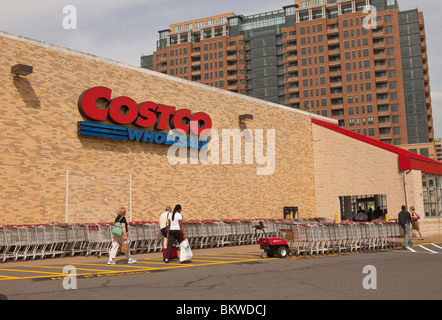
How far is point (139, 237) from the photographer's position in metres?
17.0

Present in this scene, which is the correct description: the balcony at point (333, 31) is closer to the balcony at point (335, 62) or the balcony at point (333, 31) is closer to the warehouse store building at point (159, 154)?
the balcony at point (335, 62)

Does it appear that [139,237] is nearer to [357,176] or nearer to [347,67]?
[357,176]

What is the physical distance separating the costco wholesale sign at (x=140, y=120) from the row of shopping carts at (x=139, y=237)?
502 centimetres

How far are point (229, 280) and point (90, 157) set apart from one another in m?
11.8

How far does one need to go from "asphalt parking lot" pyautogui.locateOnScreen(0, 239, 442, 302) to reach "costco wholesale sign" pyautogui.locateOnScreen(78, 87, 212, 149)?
25.1 feet

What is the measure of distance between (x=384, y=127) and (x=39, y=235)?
287 feet

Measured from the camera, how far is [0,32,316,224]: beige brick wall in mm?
17000

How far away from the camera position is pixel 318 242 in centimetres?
1590

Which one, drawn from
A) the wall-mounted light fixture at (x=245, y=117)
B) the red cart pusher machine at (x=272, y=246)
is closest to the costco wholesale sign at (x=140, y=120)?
the wall-mounted light fixture at (x=245, y=117)

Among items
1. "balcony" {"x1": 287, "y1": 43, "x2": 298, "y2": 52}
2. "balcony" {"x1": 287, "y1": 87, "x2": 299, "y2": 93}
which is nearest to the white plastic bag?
"balcony" {"x1": 287, "y1": 87, "x2": 299, "y2": 93}

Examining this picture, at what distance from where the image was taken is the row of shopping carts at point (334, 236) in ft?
51.1

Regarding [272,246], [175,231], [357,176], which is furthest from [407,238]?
[357,176]

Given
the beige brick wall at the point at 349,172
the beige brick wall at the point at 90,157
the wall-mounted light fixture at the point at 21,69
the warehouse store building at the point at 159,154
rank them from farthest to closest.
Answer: the beige brick wall at the point at 349,172 < the warehouse store building at the point at 159,154 < the beige brick wall at the point at 90,157 < the wall-mounted light fixture at the point at 21,69

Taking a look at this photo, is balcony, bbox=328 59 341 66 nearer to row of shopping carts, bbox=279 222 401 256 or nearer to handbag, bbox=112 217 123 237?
row of shopping carts, bbox=279 222 401 256
